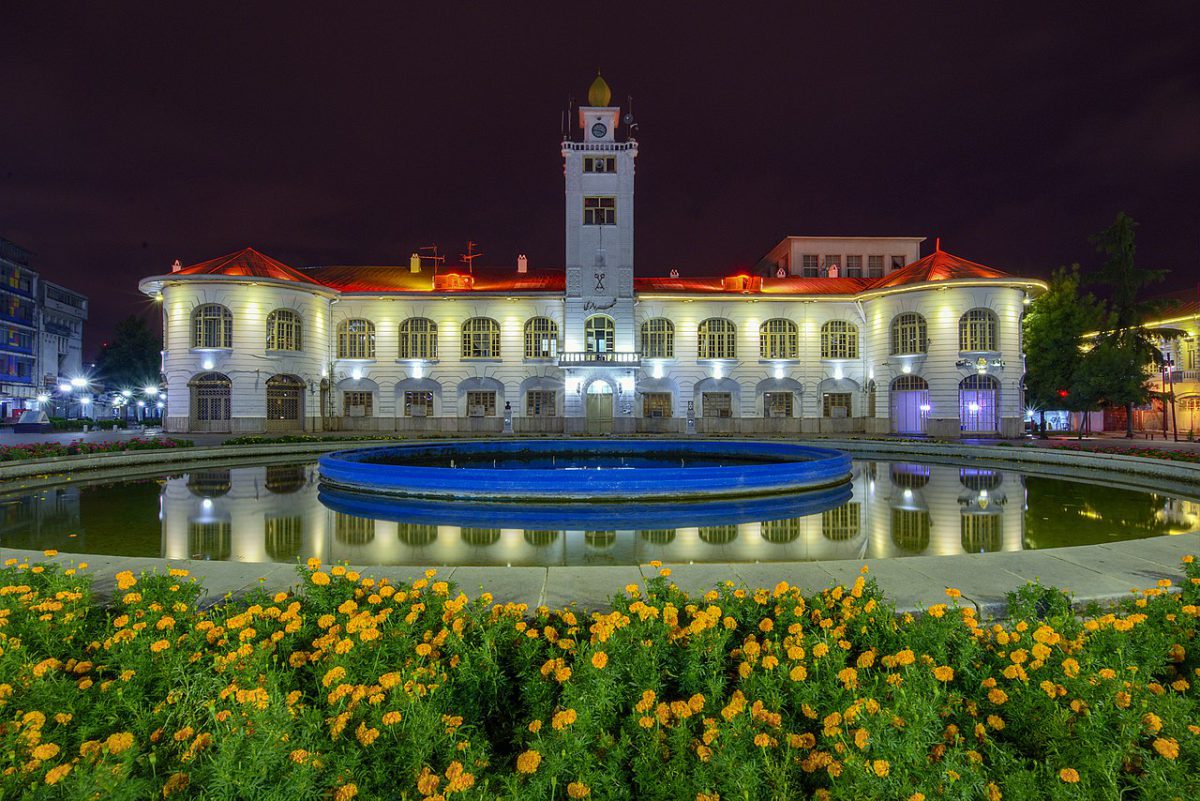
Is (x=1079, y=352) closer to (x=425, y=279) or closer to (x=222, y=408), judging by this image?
(x=425, y=279)

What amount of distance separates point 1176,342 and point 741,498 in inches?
1918

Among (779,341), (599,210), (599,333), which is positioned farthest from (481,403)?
(779,341)

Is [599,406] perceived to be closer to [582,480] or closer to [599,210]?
[599,210]

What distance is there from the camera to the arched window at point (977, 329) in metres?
33.9

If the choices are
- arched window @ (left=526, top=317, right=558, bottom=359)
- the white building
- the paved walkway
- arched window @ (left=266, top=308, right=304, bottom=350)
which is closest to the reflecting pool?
the paved walkway

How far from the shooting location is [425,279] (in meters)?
40.8

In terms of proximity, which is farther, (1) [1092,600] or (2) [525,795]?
(1) [1092,600]

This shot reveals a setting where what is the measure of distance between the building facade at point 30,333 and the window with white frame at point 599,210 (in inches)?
2452

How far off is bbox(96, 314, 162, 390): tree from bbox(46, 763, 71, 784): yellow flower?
241 feet

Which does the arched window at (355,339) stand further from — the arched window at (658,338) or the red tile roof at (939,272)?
the red tile roof at (939,272)

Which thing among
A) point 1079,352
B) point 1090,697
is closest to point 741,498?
point 1090,697

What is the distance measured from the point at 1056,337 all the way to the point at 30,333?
104 m

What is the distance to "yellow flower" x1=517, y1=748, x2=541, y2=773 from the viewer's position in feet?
8.35

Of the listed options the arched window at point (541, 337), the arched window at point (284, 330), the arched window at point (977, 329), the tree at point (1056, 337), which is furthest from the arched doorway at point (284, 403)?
the tree at point (1056, 337)
